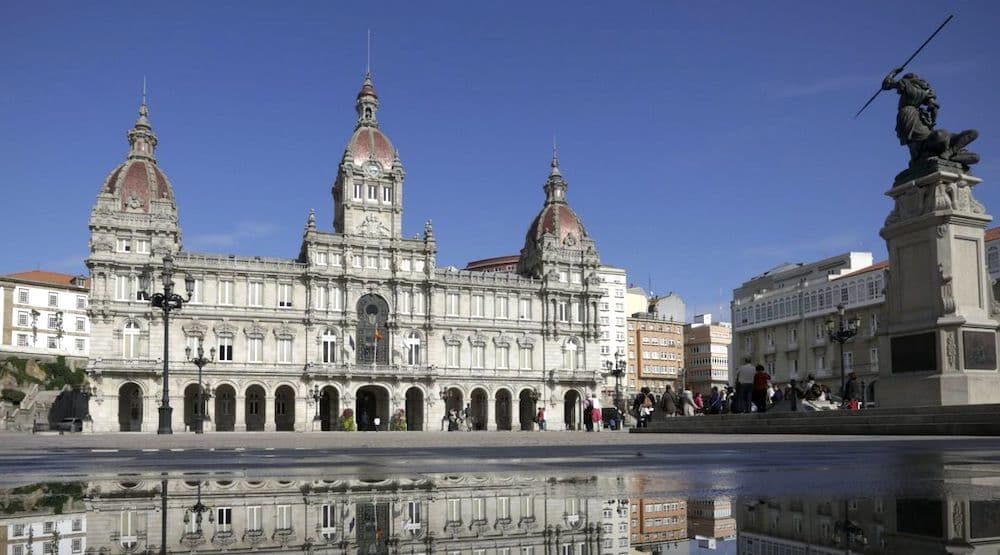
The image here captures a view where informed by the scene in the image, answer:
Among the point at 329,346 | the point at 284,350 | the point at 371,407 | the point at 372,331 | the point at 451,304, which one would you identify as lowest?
the point at 371,407

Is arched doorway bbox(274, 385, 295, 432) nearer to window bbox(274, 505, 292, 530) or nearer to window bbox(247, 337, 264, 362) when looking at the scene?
window bbox(247, 337, 264, 362)

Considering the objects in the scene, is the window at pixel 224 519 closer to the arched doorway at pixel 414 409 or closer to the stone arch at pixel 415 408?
the stone arch at pixel 415 408

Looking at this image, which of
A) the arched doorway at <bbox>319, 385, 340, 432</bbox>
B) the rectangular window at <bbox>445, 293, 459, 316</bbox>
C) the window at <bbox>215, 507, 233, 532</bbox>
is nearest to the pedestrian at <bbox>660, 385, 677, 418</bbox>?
the window at <bbox>215, 507, 233, 532</bbox>

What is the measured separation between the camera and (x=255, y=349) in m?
60.1

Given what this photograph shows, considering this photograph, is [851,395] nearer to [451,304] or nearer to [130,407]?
[451,304]

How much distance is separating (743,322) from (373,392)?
109 feet

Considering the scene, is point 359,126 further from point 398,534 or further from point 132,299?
point 398,534

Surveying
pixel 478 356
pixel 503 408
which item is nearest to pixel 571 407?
pixel 503 408

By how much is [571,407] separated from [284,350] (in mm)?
22341

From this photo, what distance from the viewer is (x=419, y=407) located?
6419 centimetres

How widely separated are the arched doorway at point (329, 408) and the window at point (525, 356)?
13.9m

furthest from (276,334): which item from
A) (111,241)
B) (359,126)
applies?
(359,126)

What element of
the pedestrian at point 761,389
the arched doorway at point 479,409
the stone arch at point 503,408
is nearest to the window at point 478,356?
the arched doorway at point 479,409

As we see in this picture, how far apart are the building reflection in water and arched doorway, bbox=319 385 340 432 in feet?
190
